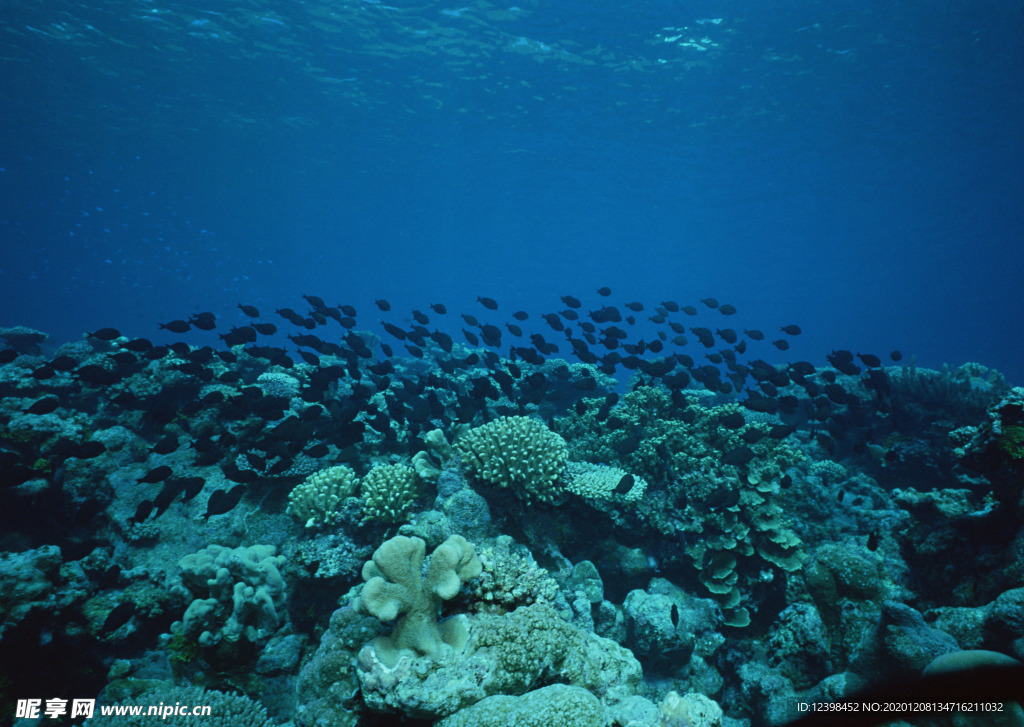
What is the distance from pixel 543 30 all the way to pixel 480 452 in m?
25.4

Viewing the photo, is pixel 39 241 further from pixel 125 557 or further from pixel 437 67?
pixel 125 557

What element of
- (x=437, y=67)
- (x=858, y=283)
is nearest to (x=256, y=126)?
(x=437, y=67)

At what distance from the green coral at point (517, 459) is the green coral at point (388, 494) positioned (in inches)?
34.3

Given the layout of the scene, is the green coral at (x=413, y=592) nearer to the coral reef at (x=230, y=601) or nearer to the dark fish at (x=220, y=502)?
the coral reef at (x=230, y=601)

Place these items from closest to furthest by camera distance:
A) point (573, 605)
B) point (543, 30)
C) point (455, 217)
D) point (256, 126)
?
point (573, 605)
point (543, 30)
point (256, 126)
point (455, 217)

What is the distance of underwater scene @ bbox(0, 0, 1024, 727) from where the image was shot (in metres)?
3.66

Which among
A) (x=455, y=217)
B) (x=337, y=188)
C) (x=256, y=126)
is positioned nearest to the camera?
(x=256, y=126)

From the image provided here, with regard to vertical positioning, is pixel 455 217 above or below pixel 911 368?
below

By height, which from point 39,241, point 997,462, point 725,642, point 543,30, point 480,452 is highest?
point 543,30

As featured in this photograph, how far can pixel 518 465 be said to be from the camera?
19.2ft

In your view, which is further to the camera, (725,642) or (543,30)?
(543,30)

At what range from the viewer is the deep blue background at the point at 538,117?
73.4 ft

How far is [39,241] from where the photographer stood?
357ft

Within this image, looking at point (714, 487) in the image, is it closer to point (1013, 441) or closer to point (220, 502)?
point (1013, 441)
